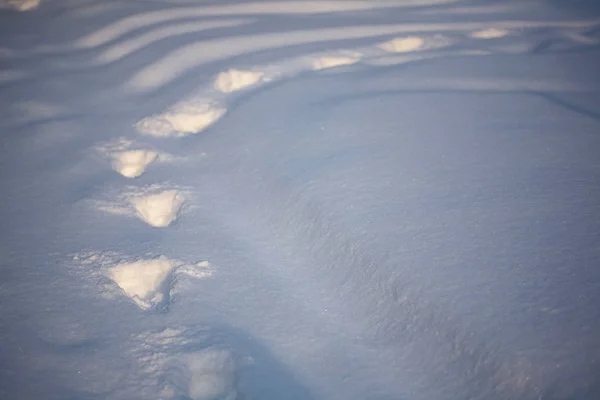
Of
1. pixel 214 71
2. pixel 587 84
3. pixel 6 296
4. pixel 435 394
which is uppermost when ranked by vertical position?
pixel 214 71

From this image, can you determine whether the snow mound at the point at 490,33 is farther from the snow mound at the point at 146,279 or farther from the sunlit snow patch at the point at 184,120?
the snow mound at the point at 146,279

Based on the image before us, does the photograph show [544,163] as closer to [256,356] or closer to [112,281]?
[256,356]

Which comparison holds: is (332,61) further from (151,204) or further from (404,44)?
(151,204)

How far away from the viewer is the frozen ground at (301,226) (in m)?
1.83

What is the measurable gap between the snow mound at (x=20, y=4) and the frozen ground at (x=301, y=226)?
197cm

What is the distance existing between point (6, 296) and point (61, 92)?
Result: 2696mm

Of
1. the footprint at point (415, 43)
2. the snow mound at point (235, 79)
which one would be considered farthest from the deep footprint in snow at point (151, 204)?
the footprint at point (415, 43)

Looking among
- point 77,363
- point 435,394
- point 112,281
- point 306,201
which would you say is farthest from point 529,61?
point 77,363

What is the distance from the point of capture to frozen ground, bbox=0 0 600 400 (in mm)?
1833

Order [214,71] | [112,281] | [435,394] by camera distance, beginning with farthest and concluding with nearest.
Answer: [214,71] < [112,281] < [435,394]

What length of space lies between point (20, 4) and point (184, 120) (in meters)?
4.57

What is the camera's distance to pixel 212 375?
1.94 metres

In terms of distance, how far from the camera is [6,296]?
212 centimetres

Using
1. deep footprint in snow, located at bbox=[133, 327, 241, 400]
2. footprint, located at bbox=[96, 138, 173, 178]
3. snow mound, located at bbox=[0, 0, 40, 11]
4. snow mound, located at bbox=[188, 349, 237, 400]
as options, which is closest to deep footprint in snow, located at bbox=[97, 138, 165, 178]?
footprint, located at bbox=[96, 138, 173, 178]
